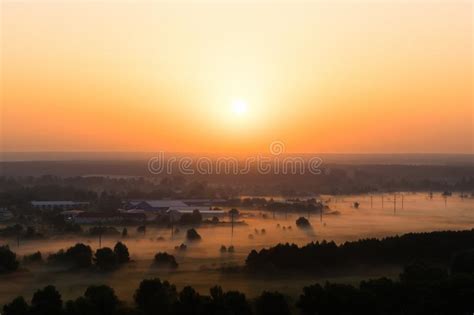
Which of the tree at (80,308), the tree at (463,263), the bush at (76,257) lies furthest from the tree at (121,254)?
the tree at (463,263)

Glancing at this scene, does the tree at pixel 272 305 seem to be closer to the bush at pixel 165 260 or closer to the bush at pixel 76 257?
the bush at pixel 165 260

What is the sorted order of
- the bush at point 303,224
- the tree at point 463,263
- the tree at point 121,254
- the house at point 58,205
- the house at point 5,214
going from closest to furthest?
the tree at point 463,263, the tree at point 121,254, the bush at point 303,224, the house at point 5,214, the house at point 58,205

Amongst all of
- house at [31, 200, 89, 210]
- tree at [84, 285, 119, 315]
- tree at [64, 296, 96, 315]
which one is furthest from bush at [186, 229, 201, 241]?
house at [31, 200, 89, 210]

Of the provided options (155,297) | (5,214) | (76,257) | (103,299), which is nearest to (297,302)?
(155,297)

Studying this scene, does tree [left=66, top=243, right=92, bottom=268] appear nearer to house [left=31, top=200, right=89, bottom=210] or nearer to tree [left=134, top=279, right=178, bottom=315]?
tree [left=134, top=279, right=178, bottom=315]

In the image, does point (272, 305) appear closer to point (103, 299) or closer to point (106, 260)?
point (103, 299)

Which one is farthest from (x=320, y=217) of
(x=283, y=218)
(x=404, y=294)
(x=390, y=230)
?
(x=404, y=294)
